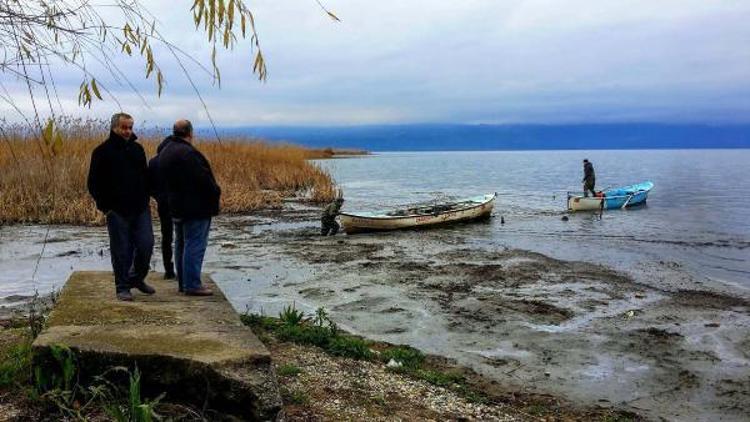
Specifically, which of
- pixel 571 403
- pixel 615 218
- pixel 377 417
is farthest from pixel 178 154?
pixel 615 218

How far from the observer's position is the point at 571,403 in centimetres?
602

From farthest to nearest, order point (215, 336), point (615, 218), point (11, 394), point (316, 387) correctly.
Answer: point (615, 218)
point (316, 387)
point (215, 336)
point (11, 394)

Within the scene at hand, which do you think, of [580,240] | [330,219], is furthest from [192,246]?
[580,240]

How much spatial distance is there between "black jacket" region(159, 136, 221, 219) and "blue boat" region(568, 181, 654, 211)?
23735 millimetres

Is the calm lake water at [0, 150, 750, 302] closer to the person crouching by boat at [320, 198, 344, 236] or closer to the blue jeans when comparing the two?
the blue jeans

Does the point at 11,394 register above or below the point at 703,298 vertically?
above

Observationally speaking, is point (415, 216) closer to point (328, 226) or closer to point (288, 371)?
point (328, 226)

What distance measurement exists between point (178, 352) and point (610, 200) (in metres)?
27.1

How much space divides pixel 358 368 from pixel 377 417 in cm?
130

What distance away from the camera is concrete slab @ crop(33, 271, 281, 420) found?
4008 mm

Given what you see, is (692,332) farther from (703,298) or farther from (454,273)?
(454,273)

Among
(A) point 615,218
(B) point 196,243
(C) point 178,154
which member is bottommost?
(A) point 615,218

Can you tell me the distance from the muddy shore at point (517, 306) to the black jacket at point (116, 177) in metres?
3.67

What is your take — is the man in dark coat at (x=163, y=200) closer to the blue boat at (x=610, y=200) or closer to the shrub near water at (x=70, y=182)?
the shrub near water at (x=70, y=182)
